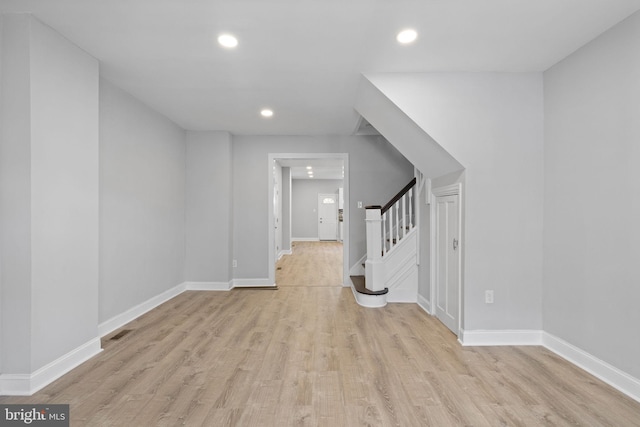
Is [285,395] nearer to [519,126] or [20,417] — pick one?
[20,417]

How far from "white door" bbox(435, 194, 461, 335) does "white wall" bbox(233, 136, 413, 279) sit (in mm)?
1665

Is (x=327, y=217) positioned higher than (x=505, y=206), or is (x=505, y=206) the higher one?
(x=505, y=206)

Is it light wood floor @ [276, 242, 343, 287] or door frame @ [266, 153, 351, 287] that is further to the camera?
light wood floor @ [276, 242, 343, 287]

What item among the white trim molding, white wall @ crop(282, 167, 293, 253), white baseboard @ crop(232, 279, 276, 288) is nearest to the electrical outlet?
the white trim molding

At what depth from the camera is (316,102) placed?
3650 millimetres

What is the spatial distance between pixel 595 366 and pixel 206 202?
187 inches

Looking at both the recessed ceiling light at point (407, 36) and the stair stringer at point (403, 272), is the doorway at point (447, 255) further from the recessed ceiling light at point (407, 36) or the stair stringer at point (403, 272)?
the recessed ceiling light at point (407, 36)

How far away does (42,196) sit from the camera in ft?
7.04

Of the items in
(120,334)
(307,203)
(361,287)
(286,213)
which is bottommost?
(120,334)

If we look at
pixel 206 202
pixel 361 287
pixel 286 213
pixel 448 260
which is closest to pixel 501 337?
pixel 448 260

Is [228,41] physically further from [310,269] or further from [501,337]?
[310,269]

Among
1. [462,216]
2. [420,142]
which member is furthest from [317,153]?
[462,216]

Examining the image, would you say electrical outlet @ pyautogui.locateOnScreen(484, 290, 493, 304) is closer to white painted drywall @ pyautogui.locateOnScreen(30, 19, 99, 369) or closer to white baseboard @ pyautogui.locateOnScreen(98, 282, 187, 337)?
white painted drywall @ pyautogui.locateOnScreen(30, 19, 99, 369)

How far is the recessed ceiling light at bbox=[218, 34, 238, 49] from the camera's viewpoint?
2.33m
